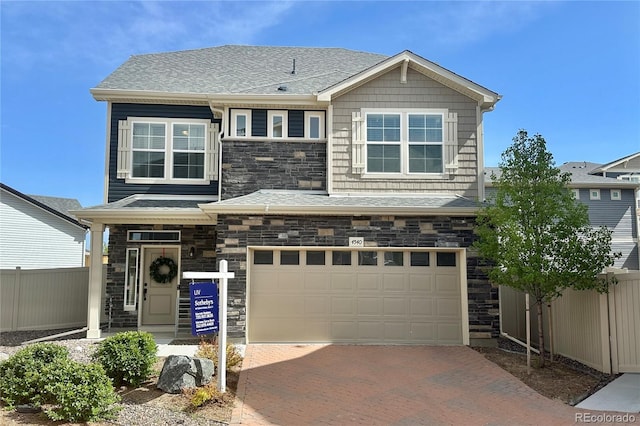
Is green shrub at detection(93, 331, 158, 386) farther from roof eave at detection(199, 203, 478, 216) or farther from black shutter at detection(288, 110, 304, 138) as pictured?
black shutter at detection(288, 110, 304, 138)

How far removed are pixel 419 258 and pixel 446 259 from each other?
633 millimetres

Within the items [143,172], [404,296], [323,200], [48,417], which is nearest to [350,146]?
[323,200]

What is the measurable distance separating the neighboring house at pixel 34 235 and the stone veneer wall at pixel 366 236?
456 inches

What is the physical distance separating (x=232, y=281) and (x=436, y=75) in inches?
280

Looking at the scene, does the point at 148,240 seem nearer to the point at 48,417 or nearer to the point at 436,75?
the point at 48,417

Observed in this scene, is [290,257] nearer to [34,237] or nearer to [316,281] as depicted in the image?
[316,281]

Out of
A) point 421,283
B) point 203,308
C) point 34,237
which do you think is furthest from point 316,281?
point 34,237

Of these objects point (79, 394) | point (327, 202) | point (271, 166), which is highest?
point (271, 166)

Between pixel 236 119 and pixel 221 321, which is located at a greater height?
pixel 236 119

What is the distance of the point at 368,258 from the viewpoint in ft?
35.9

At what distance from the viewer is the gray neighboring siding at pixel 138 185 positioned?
12656 mm

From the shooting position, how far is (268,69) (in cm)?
1462

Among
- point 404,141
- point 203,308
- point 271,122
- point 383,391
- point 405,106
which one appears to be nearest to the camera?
point 203,308

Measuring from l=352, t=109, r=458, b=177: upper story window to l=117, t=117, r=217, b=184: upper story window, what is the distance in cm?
404
